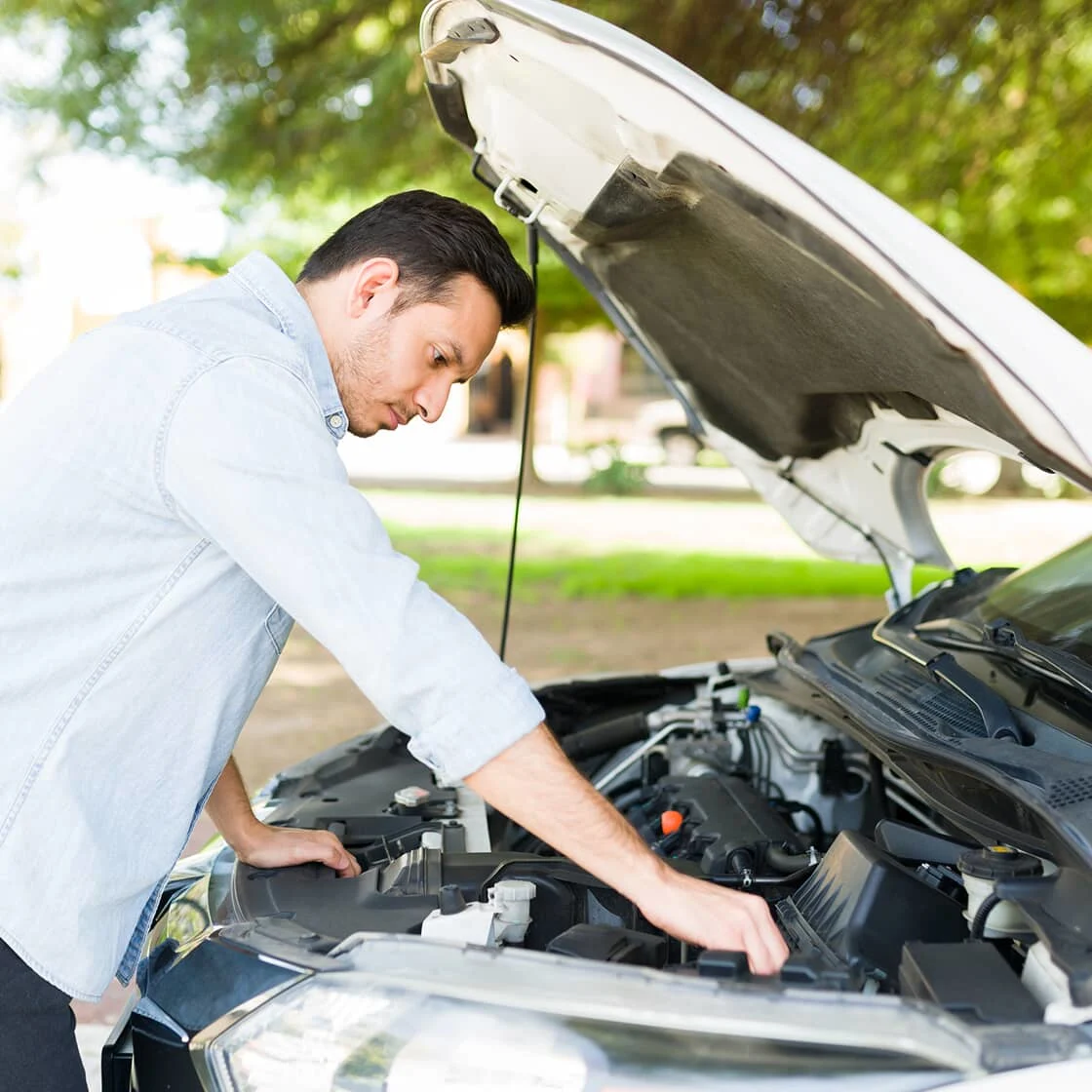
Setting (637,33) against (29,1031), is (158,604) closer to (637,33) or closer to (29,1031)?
(29,1031)

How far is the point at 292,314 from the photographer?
183 cm

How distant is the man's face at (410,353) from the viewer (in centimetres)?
187

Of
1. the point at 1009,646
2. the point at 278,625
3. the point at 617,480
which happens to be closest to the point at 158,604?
the point at 278,625

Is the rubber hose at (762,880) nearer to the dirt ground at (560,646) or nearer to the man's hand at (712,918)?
the man's hand at (712,918)

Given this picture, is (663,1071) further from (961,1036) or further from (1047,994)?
(1047,994)

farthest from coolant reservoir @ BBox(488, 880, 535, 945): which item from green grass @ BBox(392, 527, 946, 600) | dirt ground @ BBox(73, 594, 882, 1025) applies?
green grass @ BBox(392, 527, 946, 600)

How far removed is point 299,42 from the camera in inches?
309

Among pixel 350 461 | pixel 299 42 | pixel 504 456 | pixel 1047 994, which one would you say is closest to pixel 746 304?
pixel 1047 994

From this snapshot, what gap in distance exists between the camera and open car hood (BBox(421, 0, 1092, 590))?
1.59 m

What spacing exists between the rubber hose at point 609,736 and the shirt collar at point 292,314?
1.41 meters

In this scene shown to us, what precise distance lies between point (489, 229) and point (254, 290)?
1.25 feet

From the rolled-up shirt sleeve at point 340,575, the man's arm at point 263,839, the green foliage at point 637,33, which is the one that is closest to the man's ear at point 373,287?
the rolled-up shirt sleeve at point 340,575

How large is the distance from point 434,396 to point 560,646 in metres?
6.76

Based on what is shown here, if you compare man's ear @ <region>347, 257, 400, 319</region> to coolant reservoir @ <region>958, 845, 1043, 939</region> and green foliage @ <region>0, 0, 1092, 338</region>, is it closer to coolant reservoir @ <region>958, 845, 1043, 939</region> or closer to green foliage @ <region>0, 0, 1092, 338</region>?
coolant reservoir @ <region>958, 845, 1043, 939</region>
